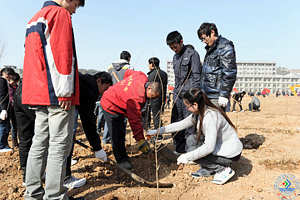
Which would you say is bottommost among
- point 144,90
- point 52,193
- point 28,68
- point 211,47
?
point 52,193

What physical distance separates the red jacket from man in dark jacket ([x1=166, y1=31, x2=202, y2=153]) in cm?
73

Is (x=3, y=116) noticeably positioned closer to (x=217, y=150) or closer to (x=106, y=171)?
(x=106, y=171)

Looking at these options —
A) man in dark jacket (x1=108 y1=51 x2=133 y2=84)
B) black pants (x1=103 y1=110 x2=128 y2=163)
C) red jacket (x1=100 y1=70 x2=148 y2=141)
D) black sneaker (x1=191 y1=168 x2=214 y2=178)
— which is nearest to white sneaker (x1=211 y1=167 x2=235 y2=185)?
black sneaker (x1=191 y1=168 x2=214 y2=178)

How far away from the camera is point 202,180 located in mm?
2326

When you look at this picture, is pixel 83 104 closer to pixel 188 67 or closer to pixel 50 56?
pixel 50 56

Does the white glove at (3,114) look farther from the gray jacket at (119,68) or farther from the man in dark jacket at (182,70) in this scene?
the man in dark jacket at (182,70)

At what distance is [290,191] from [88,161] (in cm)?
263

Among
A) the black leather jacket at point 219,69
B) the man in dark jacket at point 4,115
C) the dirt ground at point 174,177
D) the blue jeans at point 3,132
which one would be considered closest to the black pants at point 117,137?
the dirt ground at point 174,177

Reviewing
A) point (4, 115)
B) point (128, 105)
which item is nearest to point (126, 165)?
point (128, 105)

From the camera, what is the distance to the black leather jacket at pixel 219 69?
268 cm

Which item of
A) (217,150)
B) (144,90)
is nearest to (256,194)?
(217,150)

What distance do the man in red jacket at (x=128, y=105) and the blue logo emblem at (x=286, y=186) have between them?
1472mm

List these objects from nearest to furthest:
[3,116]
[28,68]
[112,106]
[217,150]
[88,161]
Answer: [28,68]
[217,150]
[112,106]
[88,161]
[3,116]

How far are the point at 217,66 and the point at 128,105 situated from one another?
1376 millimetres
